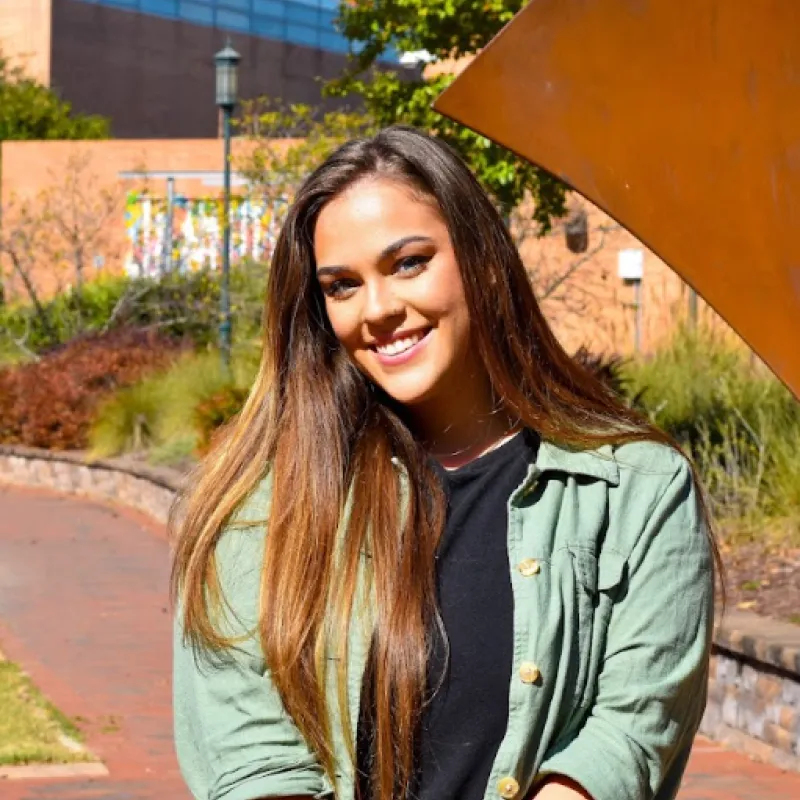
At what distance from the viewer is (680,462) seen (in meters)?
2.34

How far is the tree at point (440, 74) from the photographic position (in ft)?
41.0

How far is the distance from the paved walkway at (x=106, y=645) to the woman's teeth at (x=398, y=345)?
410 cm

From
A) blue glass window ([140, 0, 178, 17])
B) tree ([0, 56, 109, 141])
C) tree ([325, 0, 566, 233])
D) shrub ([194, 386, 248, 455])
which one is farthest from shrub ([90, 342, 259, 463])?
blue glass window ([140, 0, 178, 17])

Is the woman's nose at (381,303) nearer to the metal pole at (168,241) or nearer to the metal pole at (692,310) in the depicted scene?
the metal pole at (692,310)

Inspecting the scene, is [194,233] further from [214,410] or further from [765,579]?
[765,579]

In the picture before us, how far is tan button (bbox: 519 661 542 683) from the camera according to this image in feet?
7.14

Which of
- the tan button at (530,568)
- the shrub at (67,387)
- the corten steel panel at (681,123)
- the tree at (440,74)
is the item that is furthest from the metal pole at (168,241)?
the tan button at (530,568)

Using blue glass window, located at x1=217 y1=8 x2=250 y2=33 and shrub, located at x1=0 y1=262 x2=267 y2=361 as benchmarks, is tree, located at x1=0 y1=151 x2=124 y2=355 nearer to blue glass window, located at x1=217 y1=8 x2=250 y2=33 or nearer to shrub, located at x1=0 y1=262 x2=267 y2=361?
shrub, located at x1=0 y1=262 x2=267 y2=361

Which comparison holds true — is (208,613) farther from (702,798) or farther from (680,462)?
(702,798)

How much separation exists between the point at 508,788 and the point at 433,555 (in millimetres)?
323

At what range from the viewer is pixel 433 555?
2.33 meters

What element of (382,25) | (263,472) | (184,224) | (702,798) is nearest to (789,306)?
(263,472)

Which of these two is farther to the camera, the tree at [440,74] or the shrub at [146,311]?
the shrub at [146,311]

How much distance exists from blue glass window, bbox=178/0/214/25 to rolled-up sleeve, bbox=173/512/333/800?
5105 cm
